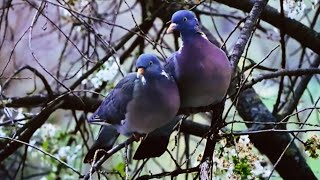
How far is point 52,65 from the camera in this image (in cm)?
166

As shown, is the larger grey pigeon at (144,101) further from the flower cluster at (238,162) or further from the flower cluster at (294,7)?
the flower cluster at (294,7)

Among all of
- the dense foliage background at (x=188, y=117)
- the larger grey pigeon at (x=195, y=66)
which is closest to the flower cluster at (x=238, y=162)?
the dense foliage background at (x=188, y=117)

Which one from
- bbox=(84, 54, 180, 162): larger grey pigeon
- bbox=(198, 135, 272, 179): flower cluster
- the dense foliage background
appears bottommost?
bbox=(84, 54, 180, 162): larger grey pigeon

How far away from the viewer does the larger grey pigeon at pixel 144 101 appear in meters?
0.54

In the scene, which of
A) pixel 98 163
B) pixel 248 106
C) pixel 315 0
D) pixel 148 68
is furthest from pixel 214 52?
pixel 248 106

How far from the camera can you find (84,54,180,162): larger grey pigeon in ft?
1.77

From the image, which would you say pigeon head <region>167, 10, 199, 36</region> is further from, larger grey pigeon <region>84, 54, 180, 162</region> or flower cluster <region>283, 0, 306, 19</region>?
flower cluster <region>283, 0, 306, 19</region>

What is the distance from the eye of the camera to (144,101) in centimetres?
55

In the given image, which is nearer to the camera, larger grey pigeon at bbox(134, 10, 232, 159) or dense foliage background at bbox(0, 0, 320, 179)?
larger grey pigeon at bbox(134, 10, 232, 159)

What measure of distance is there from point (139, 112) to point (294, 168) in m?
0.61

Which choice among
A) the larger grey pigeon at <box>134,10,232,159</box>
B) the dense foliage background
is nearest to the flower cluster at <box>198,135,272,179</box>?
the dense foliage background

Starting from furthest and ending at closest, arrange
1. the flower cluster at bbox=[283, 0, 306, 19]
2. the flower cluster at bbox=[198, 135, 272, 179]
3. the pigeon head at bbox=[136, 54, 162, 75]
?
the flower cluster at bbox=[283, 0, 306, 19]
the flower cluster at bbox=[198, 135, 272, 179]
the pigeon head at bbox=[136, 54, 162, 75]

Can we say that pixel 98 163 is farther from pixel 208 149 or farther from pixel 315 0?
pixel 315 0

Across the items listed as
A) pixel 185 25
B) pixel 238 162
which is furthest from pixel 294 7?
pixel 185 25
